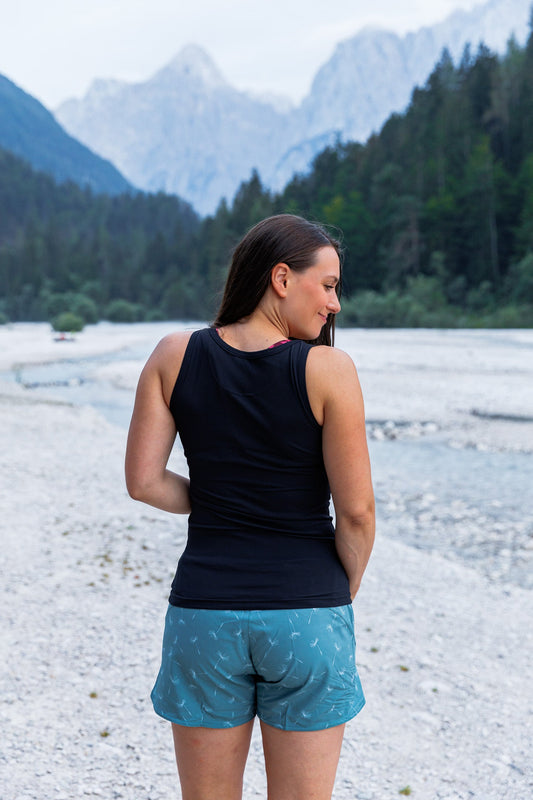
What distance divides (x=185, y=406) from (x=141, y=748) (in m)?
2.42

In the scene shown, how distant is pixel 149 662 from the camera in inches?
168

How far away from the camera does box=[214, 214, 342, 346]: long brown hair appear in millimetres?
1610

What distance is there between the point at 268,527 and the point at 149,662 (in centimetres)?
307

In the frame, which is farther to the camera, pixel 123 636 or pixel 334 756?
pixel 123 636

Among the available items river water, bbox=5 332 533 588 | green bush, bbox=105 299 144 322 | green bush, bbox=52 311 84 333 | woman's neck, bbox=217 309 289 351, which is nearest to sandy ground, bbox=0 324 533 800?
river water, bbox=5 332 533 588

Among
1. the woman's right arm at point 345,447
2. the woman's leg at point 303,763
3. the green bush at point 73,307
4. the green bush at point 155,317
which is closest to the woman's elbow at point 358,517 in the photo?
the woman's right arm at point 345,447

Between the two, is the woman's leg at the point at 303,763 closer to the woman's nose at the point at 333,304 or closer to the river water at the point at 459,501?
the woman's nose at the point at 333,304

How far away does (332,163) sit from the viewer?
3177 inches

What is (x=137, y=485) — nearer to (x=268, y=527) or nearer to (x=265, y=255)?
(x=268, y=527)

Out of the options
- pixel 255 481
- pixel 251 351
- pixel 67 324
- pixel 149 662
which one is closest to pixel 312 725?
pixel 255 481

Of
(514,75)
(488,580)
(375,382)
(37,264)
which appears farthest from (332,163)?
(488,580)

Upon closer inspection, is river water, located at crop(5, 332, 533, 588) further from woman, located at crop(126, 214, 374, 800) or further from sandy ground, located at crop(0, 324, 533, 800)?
woman, located at crop(126, 214, 374, 800)

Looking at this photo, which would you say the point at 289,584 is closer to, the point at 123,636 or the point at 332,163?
the point at 123,636

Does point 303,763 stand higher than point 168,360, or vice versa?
point 168,360
